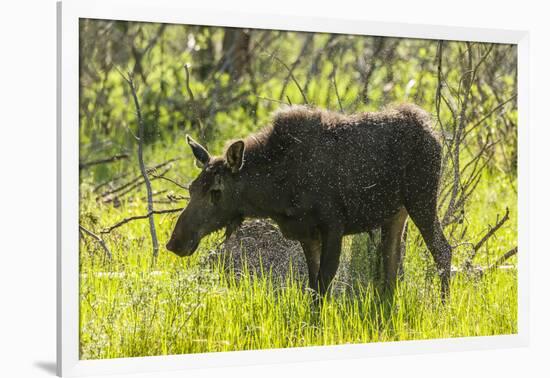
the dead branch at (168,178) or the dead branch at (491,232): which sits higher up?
the dead branch at (168,178)

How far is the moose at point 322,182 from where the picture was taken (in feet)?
27.0

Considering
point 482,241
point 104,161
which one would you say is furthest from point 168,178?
point 482,241

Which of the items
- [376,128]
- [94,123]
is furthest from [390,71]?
[94,123]

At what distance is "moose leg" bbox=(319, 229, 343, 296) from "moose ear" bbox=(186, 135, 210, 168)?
44.3 inches

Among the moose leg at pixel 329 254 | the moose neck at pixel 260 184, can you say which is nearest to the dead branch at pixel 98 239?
the moose neck at pixel 260 184

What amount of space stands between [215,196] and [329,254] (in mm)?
1038

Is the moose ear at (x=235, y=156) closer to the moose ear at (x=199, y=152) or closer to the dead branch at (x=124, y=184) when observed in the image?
the moose ear at (x=199, y=152)

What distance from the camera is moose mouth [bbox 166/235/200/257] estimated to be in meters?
8.11

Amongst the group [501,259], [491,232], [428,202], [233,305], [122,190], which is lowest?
[233,305]

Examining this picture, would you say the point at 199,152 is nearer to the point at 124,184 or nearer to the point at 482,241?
the point at 124,184

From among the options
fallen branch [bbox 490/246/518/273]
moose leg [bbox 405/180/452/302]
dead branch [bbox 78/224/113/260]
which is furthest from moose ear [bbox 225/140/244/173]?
fallen branch [bbox 490/246/518/273]

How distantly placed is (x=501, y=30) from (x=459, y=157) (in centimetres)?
118

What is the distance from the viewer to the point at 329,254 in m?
8.38

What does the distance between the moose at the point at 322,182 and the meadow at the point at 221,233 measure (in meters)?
0.15
